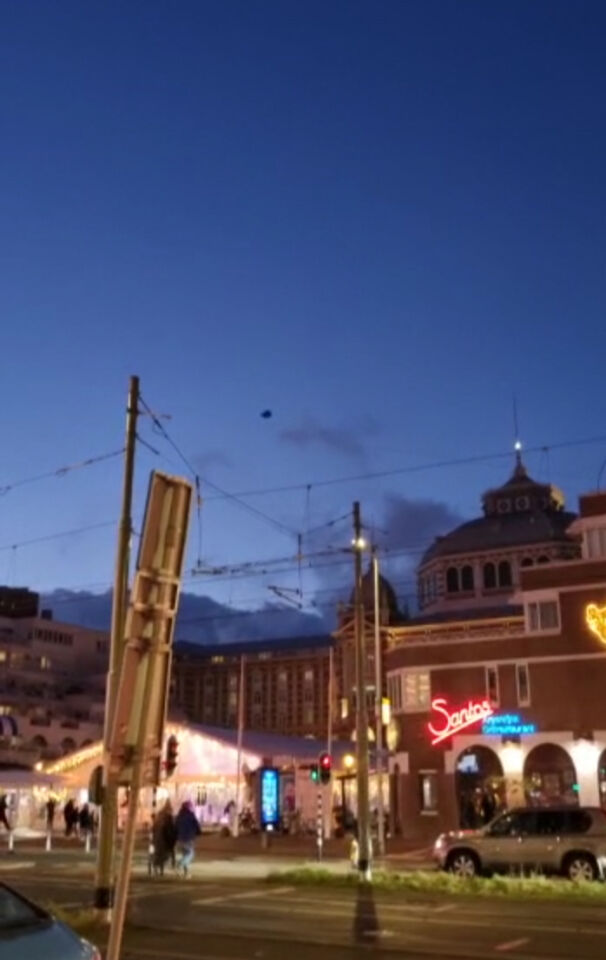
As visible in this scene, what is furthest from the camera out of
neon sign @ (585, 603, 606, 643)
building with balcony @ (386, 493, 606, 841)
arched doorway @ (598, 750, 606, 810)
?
building with balcony @ (386, 493, 606, 841)

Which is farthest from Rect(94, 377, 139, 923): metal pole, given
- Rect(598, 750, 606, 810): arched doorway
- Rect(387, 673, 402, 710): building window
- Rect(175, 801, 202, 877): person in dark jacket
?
Rect(387, 673, 402, 710): building window

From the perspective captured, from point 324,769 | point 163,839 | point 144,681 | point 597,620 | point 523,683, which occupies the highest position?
point 597,620

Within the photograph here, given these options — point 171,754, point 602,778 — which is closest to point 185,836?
point 171,754

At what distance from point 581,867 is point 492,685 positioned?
20370 mm

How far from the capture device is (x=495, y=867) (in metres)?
25.6

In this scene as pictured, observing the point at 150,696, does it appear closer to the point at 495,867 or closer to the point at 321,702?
the point at 495,867

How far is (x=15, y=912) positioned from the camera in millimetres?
7129

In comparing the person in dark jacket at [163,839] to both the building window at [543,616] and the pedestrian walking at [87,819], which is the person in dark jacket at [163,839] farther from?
the building window at [543,616]

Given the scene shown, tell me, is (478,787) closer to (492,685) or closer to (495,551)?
(492,685)

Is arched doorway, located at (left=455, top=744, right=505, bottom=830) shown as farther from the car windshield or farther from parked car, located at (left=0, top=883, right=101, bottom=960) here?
parked car, located at (left=0, top=883, right=101, bottom=960)

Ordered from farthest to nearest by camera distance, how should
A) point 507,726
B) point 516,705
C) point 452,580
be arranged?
point 452,580, point 516,705, point 507,726

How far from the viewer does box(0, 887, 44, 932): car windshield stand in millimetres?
A: 6853

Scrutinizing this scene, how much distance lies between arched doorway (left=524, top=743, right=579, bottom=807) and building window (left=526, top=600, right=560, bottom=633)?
4584 mm

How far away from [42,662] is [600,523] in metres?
65.3
